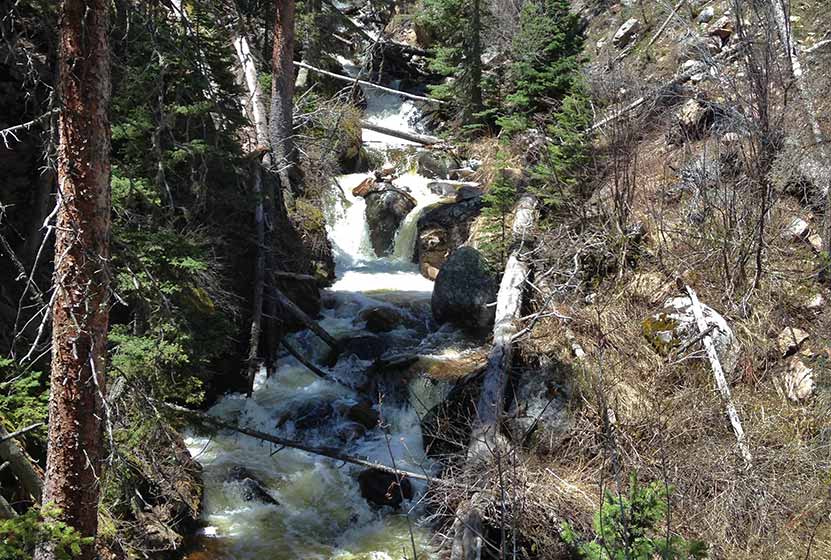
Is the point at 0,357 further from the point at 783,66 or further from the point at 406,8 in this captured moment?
the point at 406,8

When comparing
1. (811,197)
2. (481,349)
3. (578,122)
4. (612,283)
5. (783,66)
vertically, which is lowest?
(481,349)

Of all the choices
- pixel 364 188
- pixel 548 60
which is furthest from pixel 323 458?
pixel 548 60

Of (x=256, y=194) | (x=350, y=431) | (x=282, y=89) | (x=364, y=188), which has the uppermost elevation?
(x=282, y=89)

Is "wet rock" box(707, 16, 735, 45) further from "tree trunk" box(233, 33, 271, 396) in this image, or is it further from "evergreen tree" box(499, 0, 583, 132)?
"tree trunk" box(233, 33, 271, 396)

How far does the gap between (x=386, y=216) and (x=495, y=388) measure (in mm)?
8579

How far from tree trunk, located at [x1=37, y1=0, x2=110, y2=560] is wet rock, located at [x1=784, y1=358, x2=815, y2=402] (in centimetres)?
716

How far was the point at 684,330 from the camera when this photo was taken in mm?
8242

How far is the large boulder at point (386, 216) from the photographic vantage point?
15695mm

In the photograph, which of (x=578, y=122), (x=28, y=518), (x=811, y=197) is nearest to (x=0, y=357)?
(x=28, y=518)

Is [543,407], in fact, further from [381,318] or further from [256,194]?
[256,194]

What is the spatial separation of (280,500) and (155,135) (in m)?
4.57

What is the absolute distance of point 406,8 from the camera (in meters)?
26.3

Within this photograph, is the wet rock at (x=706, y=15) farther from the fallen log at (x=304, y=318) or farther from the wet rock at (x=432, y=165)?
the fallen log at (x=304, y=318)

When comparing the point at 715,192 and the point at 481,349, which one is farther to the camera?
the point at 481,349
